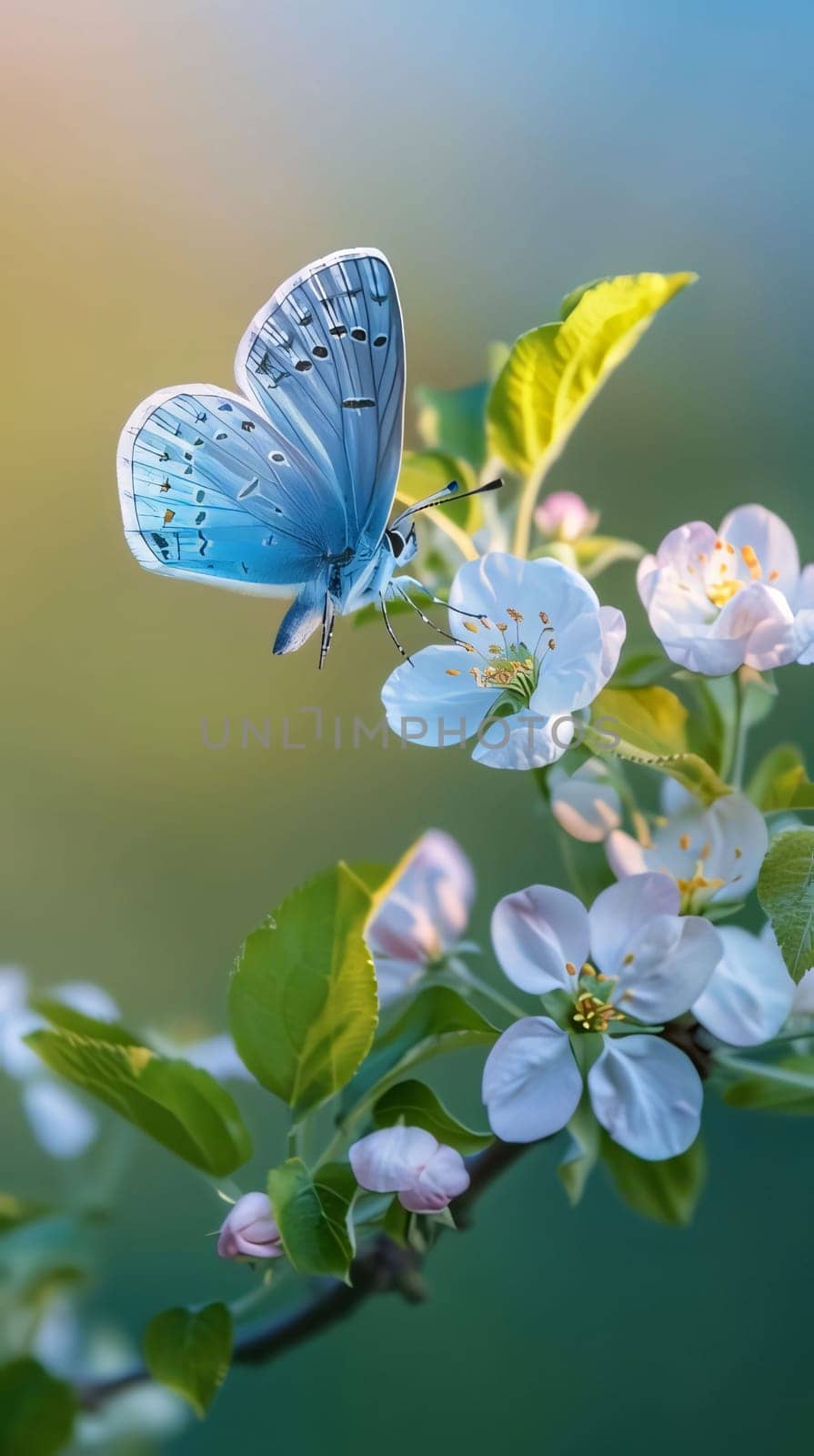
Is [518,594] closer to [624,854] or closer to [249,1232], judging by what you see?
[624,854]

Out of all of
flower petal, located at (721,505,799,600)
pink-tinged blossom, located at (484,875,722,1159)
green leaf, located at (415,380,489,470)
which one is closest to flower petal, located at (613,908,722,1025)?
pink-tinged blossom, located at (484,875,722,1159)

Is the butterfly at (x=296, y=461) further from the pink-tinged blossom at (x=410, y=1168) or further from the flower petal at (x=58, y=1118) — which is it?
the flower petal at (x=58, y=1118)

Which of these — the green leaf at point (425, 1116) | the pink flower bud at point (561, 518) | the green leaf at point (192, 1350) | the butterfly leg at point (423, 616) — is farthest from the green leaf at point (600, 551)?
the green leaf at point (192, 1350)

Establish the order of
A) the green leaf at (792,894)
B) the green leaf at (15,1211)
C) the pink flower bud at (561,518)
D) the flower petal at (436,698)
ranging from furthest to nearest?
the pink flower bud at (561,518)
the green leaf at (15,1211)
the flower petal at (436,698)
the green leaf at (792,894)

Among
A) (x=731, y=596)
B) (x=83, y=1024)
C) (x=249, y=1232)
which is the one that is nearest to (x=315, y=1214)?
(x=249, y=1232)

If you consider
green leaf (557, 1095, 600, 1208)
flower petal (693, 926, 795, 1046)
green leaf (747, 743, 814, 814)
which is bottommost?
green leaf (557, 1095, 600, 1208)

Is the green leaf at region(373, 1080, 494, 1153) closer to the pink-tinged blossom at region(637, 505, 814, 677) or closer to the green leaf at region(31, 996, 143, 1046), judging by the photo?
the green leaf at region(31, 996, 143, 1046)
